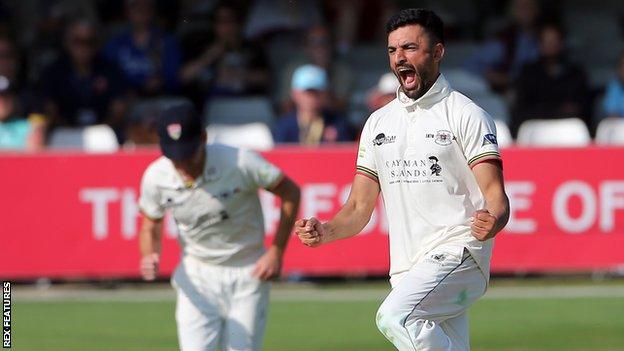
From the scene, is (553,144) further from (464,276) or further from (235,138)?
(464,276)

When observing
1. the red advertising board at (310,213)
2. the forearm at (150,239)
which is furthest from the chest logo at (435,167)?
the red advertising board at (310,213)

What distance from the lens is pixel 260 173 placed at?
8453 millimetres

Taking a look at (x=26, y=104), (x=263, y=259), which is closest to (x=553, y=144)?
(x=26, y=104)

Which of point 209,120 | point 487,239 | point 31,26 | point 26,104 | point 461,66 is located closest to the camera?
point 487,239

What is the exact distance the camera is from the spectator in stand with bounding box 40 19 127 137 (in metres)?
15.5

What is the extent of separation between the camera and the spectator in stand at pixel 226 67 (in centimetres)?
1609

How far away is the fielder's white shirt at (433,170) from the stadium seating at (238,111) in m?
9.06

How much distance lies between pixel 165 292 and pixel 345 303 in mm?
2120

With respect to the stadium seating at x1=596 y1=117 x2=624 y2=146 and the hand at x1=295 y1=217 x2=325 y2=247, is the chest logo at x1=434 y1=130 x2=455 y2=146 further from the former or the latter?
the stadium seating at x1=596 y1=117 x2=624 y2=146

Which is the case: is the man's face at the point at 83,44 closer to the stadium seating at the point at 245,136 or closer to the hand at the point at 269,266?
the stadium seating at the point at 245,136

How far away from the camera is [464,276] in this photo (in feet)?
22.0

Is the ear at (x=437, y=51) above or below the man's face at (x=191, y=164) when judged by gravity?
above

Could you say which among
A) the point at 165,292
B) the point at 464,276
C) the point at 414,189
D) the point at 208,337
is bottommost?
the point at 165,292

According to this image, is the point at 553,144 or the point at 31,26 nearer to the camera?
the point at 553,144
